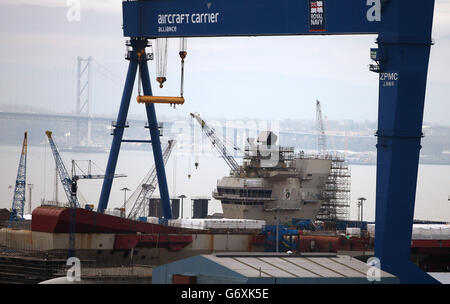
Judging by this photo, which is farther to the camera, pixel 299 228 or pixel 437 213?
pixel 437 213

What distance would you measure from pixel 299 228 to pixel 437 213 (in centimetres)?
10100

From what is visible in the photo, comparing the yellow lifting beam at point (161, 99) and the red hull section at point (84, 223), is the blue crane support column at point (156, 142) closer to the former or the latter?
the yellow lifting beam at point (161, 99)

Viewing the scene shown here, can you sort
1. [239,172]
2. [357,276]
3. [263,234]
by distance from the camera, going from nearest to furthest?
[357,276], [263,234], [239,172]

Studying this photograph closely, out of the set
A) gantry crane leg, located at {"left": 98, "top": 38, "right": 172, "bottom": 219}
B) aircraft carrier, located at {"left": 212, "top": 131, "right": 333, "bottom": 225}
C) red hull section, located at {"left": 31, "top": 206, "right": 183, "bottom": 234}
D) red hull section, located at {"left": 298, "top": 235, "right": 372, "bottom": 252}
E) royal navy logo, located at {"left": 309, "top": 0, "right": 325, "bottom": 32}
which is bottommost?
red hull section, located at {"left": 298, "top": 235, "right": 372, "bottom": 252}

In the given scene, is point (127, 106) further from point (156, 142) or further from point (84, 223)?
point (84, 223)

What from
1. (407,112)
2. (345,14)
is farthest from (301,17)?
(407,112)

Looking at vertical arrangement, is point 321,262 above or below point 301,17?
below

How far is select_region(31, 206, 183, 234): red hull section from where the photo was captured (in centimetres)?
6506

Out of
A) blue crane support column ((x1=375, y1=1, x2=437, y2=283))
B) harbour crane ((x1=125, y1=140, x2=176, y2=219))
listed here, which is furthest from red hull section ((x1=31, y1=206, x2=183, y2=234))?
harbour crane ((x1=125, y1=140, x2=176, y2=219))

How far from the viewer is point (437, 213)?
17150 centimetres

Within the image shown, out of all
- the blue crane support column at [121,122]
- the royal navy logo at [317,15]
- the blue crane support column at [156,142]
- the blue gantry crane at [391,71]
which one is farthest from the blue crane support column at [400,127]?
the blue crane support column at [121,122]

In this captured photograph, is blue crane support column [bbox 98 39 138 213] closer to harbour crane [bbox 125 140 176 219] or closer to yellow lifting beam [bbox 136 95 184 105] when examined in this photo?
yellow lifting beam [bbox 136 95 184 105]

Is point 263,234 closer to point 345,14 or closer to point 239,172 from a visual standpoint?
point 239,172

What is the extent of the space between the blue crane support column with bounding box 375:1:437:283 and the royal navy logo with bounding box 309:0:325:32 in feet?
11.8
